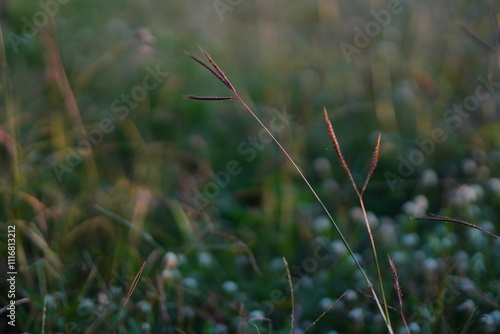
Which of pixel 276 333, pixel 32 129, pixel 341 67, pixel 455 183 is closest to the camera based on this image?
pixel 276 333

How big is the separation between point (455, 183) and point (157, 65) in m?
1.53

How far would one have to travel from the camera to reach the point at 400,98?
2816 mm

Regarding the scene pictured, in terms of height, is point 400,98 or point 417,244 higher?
point 400,98

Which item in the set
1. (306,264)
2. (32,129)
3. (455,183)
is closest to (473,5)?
(455,183)

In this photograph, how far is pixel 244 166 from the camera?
2.76m

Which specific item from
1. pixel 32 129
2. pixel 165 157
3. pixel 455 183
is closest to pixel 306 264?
pixel 455 183

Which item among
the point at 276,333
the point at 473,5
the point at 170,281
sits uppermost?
the point at 473,5

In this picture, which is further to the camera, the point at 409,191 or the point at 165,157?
the point at 165,157

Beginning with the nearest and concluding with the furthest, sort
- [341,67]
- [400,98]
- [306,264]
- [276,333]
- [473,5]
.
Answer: [276,333] < [306,264] < [400,98] < [341,67] < [473,5]

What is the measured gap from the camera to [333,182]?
247 centimetres

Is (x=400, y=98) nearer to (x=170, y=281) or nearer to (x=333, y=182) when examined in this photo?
(x=333, y=182)

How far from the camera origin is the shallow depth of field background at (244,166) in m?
1.89

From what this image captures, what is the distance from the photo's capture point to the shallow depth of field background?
1886 mm

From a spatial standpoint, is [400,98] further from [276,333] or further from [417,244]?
[276,333]
